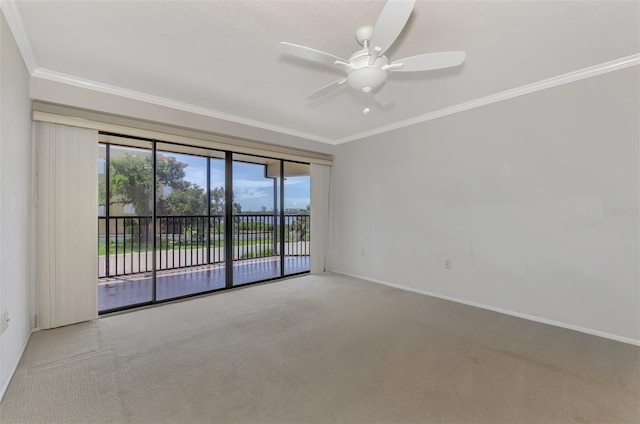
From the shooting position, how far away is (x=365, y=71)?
1832mm

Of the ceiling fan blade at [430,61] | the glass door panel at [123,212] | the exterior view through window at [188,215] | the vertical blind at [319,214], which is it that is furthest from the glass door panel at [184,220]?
the ceiling fan blade at [430,61]

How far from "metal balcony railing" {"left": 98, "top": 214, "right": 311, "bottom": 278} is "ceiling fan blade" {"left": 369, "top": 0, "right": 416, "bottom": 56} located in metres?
3.17

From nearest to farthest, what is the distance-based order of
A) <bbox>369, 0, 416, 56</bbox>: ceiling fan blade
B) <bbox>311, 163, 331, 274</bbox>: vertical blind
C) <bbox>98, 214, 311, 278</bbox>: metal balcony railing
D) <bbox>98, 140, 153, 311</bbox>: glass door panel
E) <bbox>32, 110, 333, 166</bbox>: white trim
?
<bbox>369, 0, 416, 56</bbox>: ceiling fan blade
<bbox>32, 110, 333, 166</bbox>: white trim
<bbox>98, 140, 153, 311</bbox>: glass door panel
<bbox>98, 214, 311, 278</bbox>: metal balcony railing
<bbox>311, 163, 331, 274</bbox>: vertical blind

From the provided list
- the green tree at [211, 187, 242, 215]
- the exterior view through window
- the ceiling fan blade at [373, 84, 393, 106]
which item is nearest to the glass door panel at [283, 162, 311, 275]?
the exterior view through window

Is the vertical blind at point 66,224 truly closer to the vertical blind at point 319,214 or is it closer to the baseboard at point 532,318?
the vertical blind at point 319,214

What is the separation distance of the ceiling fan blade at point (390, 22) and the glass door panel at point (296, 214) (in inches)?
135

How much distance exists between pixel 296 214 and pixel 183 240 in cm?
222

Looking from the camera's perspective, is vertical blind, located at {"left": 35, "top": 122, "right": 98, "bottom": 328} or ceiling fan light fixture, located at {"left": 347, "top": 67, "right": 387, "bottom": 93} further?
vertical blind, located at {"left": 35, "top": 122, "right": 98, "bottom": 328}

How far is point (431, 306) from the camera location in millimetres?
3250

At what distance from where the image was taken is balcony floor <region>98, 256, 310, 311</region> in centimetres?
347

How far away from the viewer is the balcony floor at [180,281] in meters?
3.47

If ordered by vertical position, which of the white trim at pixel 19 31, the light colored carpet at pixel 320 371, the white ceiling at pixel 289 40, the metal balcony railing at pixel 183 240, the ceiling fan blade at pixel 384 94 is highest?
the white ceiling at pixel 289 40

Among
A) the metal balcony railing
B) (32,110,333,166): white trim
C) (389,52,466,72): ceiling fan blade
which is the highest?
(389,52,466,72): ceiling fan blade

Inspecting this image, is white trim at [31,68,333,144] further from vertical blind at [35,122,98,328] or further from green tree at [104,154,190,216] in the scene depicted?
green tree at [104,154,190,216]
